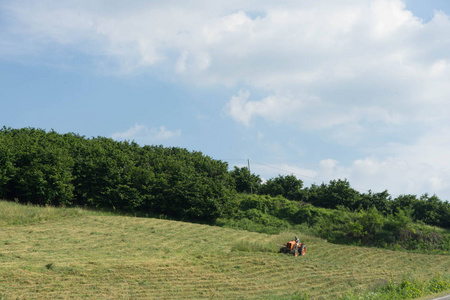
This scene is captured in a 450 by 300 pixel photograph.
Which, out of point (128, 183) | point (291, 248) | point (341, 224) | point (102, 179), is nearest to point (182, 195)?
point (128, 183)

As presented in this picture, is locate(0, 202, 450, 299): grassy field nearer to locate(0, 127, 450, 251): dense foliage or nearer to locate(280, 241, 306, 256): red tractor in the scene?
locate(280, 241, 306, 256): red tractor

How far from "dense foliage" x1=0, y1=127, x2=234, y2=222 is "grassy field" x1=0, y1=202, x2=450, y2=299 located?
440cm

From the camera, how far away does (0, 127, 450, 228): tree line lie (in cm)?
3788

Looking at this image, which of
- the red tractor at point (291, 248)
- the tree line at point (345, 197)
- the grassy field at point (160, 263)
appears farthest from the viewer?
the tree line at point (345, 197)

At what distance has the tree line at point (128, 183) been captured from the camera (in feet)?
124

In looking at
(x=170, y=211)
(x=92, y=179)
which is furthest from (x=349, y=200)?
(x=92, y=179)

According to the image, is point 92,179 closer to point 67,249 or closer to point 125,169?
point 125,169

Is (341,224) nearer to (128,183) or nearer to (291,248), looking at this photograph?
(291,248)

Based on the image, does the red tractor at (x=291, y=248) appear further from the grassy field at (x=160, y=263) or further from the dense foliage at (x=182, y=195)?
the dense foliage at (x=182, y=195)

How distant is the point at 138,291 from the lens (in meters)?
14.9

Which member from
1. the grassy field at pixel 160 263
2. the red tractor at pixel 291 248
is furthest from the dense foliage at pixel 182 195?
the red tractor at pixel 291 248

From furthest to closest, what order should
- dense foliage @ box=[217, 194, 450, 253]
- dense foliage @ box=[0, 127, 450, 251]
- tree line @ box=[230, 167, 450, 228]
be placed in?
tree line @ box=[230, 167, 450, 228], dense foliage @ box=[0, 127, 450, 251], dense foliage @ box=[217, 194, 450, 253]

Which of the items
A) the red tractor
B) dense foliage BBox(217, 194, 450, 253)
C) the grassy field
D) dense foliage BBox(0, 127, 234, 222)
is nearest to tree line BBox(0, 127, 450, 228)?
dense foliage BBox(0, 127, 234, 222)

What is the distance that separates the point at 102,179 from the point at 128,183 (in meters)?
2.55
